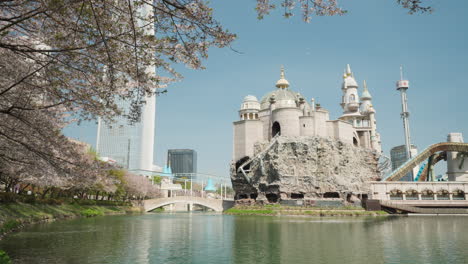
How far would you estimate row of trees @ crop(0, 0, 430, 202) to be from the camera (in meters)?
8.44

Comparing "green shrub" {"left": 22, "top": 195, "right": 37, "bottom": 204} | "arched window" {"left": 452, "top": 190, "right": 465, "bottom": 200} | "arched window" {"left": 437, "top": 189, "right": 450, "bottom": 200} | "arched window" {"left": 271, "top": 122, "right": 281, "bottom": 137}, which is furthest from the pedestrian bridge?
"arched window" {"left": 452, "top": 190, "right": 465, "bottom": 200}

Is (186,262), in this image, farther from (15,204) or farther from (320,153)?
(320,153)

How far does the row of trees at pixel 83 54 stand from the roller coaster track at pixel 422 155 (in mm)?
75610

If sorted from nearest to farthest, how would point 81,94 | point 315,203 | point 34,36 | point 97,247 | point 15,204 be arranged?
point 34,36, point 81,94, point 97,247, point 15,204, point 315,203

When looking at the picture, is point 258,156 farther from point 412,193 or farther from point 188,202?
point 412,193

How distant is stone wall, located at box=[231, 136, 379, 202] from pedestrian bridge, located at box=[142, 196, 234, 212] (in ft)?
51.1

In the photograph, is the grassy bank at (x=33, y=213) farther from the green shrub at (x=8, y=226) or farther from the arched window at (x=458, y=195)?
the arched window at (x=458, y=195)

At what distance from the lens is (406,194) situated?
234ft

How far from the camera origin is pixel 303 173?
6794 cm

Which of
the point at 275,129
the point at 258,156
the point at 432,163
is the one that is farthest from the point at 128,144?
the point at 432,163

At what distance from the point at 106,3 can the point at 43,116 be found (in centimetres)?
690

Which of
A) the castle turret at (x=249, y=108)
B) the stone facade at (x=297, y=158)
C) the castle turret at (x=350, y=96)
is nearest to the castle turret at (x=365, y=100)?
the castle turret at (x=350, y=96)

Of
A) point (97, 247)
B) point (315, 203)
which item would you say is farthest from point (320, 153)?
point (97, 247)

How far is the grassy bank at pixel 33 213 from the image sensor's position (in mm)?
26709
